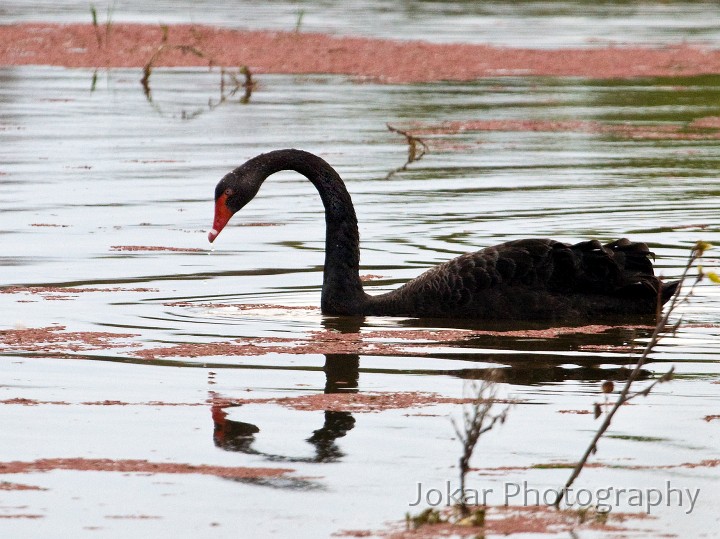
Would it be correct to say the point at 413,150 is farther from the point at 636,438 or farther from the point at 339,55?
the point at 339,55

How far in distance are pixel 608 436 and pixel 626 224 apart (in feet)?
18.1

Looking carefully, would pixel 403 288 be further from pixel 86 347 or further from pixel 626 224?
→ pixel 626 224

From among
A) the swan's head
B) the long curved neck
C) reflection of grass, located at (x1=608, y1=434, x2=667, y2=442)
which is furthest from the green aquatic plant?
reflection of grass, located at (x1=608, y1=434, x2=667, y2=442)

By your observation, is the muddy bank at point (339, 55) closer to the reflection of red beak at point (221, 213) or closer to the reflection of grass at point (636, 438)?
the reflection of red beak at point (221, 213)

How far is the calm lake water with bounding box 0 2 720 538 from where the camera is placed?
15.8 feet

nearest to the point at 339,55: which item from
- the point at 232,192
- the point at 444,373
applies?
the point at 232,192

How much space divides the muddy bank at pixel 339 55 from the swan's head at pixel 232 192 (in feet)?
44.4

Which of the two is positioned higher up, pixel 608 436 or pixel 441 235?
pixel 441 235

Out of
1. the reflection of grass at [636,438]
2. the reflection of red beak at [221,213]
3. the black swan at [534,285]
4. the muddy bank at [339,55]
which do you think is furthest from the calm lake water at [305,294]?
the muddy bank at [339,55]

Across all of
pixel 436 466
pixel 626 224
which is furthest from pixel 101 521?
pixel 626 224

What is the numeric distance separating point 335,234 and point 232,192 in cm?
59

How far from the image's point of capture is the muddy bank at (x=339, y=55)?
2261cm

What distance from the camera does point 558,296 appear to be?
7.82 metres

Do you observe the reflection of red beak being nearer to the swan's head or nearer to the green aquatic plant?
the swan's head
